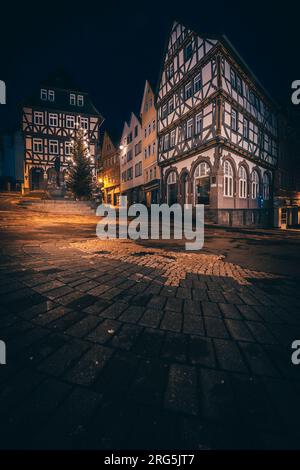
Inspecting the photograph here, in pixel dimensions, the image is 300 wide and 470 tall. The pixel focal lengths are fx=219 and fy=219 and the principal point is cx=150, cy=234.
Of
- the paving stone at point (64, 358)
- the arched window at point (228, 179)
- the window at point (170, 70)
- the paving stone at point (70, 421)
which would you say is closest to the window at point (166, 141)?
the window at point (170, 70)

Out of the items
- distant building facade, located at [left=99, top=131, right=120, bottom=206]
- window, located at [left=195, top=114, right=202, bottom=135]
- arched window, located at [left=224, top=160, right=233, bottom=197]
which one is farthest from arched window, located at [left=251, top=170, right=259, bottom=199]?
distant building facade, located at [left=99, top=131, right=120, bottom=206]

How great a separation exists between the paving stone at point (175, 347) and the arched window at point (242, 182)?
59.9ft

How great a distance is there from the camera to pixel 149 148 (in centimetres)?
2458

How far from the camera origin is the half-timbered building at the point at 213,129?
602 inches

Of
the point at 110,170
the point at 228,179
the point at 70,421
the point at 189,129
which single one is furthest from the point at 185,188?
the point at 110,170

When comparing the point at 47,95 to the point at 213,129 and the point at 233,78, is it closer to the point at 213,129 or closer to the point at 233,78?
the point at 233,78

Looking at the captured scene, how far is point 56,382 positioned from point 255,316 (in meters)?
2.05

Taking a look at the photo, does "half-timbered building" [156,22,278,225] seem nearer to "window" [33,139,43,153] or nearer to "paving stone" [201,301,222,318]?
"paving stone" [201,301,222,318]

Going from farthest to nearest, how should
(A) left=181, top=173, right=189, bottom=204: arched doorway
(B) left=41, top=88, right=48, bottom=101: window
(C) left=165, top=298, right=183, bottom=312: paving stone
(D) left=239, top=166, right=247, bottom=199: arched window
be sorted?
(B) left=41, top=88, right=48, bottom=101: window → (A) left=181, top=173, right=189, bottom=204: arched doorway → (D) left=239, top=166, right=247, bottom=199: arched window → (C) left=165, top=298, right=183, bottom=312: paving stone

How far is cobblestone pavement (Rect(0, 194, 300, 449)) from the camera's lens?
1.13m

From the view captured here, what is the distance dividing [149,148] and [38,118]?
16.4 metres

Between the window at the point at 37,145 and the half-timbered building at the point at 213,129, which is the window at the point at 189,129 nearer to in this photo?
the half-timbered building at the point at 213,129

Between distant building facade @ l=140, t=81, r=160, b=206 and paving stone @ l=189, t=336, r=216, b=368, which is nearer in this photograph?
paving stone @ l=189, t=336, r=216, b=368
